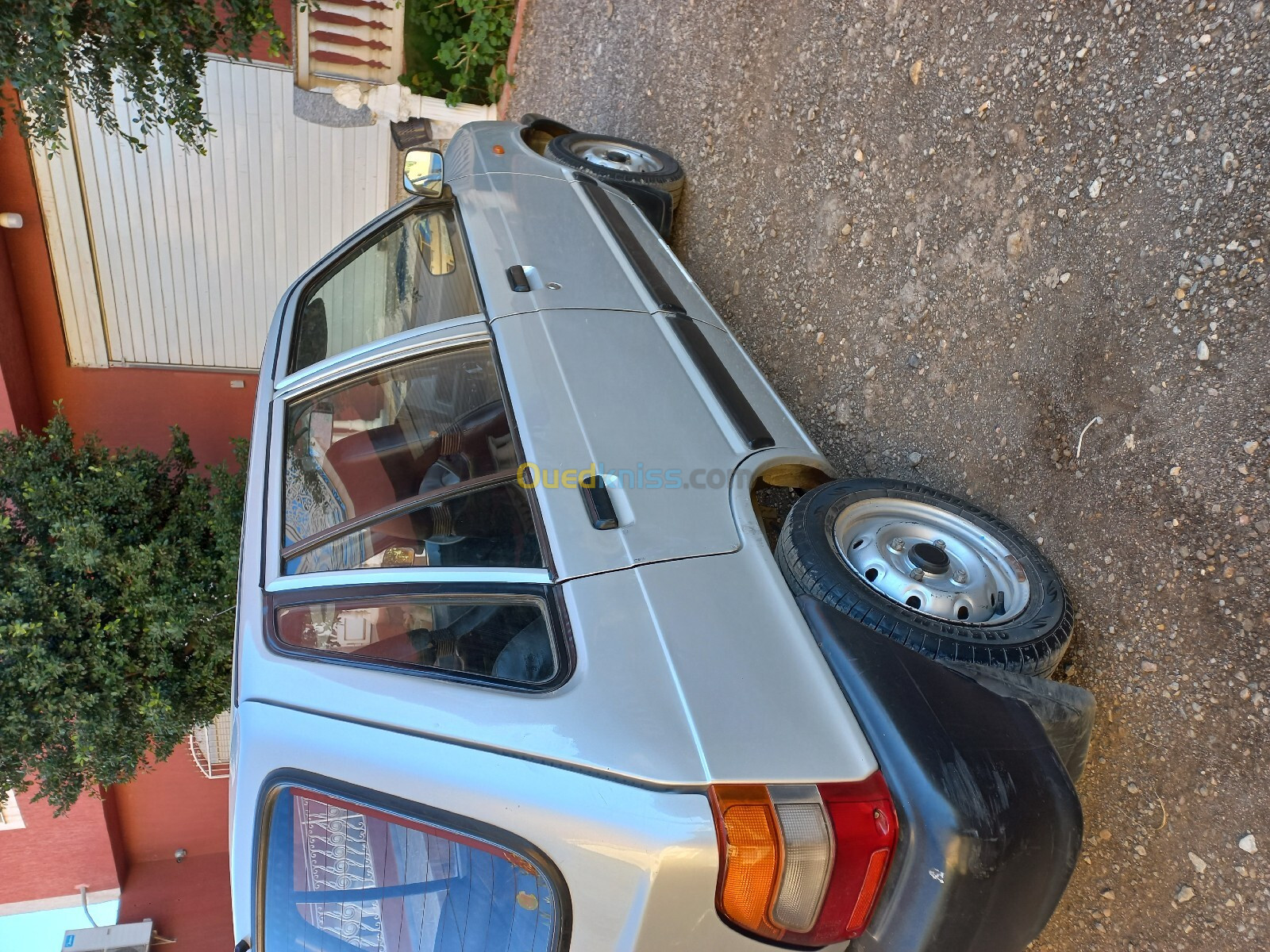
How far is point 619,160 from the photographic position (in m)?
4.66

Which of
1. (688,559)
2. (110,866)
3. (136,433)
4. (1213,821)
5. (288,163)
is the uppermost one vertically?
(688,559)

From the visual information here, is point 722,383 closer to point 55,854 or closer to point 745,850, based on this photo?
point 745,850

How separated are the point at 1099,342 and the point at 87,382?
824cm

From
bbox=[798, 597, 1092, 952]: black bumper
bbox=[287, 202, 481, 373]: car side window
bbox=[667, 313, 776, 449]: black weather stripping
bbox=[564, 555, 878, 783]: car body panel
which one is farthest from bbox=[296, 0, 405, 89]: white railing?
bbox=[798, 597, 1092, 952]: black bumper

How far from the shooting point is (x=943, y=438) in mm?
2775

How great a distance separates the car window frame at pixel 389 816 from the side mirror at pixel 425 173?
274 centimetres

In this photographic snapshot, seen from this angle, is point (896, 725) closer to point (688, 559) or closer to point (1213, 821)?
point (688, 559)

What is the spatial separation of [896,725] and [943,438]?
151 cm

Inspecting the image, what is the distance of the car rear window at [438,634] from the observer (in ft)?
5.69

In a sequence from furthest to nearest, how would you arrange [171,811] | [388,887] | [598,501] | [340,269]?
[171,811]
[340,269]
[598,501]
[388,887]

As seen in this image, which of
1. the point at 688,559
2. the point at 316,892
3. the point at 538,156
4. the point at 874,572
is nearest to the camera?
the point at 316,892

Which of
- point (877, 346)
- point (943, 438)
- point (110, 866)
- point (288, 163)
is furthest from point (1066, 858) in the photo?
point (110, 866)

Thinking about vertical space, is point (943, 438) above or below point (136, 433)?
above

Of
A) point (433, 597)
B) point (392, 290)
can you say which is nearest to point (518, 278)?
point (392, 290)
